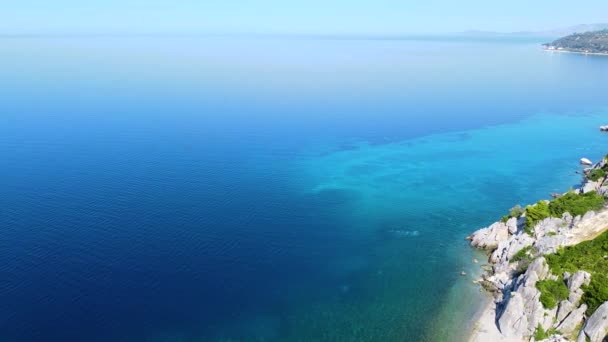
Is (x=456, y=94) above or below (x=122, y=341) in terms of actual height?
above

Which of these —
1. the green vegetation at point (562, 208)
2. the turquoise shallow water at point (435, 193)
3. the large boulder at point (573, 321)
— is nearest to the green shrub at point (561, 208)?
the green vegetation at point (562, 208)

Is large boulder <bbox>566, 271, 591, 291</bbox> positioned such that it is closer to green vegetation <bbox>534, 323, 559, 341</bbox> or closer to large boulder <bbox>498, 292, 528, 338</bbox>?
green vegetation <bbox>534, 323, 559, 341</bbox>

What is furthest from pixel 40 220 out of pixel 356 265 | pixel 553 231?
pixel 553 231

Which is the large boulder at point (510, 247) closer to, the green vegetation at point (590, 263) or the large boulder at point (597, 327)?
the green vegetation at point (590, 263)

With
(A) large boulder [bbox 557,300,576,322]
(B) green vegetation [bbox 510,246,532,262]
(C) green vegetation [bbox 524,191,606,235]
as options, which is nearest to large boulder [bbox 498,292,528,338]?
(A) large boulder [bbox 557,300,576,322]

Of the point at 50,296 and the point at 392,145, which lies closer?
the point at 50,296

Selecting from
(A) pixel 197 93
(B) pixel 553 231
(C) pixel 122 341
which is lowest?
(C) pixel 122 341

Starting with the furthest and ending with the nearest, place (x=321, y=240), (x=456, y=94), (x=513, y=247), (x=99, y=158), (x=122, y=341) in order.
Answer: (x=456, y=94) < (x=99, y=158) < (x=321, y=240) < (x=513, y=247) < (x=122, y=341)

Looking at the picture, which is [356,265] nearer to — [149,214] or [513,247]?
[513,247]

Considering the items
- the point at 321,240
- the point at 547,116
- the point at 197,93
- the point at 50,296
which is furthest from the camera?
the point at 197,93
